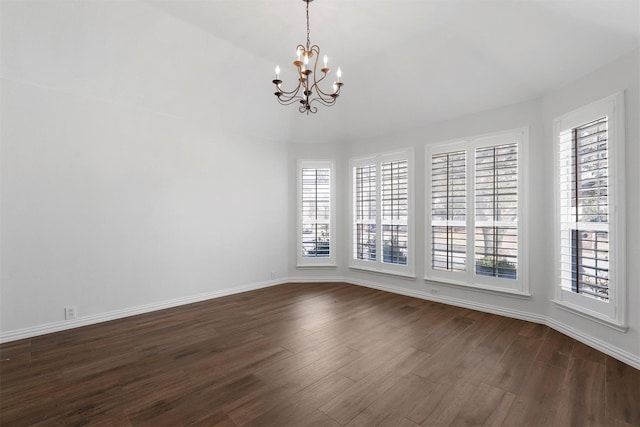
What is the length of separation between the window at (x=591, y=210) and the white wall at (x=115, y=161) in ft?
13.7

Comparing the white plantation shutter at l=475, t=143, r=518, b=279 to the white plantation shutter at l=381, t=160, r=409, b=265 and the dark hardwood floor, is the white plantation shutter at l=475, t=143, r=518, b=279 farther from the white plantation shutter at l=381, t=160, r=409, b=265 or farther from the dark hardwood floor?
the white plantation shutter at l=381, t=160, r=409, b=265

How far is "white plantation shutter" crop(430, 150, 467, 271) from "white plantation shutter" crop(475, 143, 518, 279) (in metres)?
0.20

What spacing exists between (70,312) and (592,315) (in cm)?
587

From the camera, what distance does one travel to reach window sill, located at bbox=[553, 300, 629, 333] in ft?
9.38

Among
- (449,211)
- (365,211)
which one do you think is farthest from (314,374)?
(365,211)

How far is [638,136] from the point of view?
2736mm

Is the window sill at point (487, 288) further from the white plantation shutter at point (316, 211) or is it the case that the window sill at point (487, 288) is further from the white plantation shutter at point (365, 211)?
the white plantation shutter at point (316, 211)

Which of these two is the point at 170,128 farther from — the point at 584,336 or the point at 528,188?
the point at 584,336

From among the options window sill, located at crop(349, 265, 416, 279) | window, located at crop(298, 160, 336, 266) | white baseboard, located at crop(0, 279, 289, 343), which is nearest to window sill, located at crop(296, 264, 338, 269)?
window, located at crop(298, 160, 336, 266)

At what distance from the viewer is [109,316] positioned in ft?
13.0

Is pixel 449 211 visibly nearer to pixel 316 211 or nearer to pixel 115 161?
pixel 316 211

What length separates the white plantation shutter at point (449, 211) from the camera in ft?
14.7

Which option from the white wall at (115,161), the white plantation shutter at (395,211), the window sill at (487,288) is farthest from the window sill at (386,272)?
the white wall at (115,161)

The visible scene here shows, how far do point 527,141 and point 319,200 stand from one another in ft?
11.6
